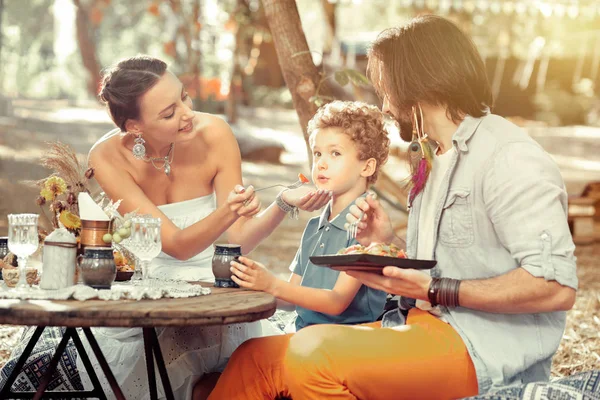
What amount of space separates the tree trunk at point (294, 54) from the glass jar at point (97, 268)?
6.02ft

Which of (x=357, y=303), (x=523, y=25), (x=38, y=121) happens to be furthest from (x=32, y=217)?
(x=523, y=25)

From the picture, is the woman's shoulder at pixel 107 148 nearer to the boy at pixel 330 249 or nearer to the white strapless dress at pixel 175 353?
the white strapless dress at pixel 175 353

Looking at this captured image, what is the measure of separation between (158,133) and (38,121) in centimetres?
1644

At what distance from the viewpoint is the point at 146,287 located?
2.67 metres

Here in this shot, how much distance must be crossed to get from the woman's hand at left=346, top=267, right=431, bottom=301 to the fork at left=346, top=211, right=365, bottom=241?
0.26 meters

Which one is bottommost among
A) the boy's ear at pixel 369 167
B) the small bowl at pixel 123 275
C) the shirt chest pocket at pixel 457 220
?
the small bowl at pixel 123 275

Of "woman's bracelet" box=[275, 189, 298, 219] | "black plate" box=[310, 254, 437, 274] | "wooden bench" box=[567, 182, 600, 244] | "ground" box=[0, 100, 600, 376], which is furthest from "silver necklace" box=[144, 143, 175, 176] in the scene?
"wooden bench" box=[567, 182, 600, 244]

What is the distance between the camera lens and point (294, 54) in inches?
169

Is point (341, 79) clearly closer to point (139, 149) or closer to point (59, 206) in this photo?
point (139, 149)

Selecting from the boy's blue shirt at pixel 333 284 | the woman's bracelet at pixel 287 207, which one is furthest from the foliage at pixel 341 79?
the boy's blue shirt at pixel 333 284

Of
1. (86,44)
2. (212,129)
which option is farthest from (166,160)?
(86,44)

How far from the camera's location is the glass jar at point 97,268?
8.55 feet

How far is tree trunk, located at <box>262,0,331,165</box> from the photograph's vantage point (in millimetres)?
4285

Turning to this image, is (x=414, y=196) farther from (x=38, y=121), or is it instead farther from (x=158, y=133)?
(x=38, y=121)
